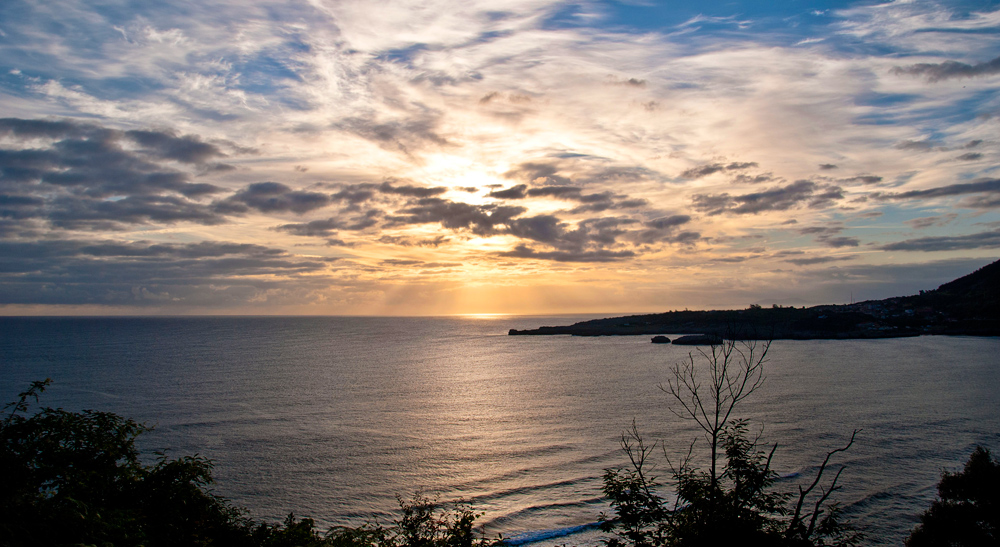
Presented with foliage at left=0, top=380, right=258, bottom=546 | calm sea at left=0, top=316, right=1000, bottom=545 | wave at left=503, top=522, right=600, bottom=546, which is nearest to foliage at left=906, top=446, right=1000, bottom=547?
calm sea at left=0, top=316, right=1000, bottom=545

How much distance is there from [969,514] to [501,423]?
37013mm

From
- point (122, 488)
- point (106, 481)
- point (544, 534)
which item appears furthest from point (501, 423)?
point (106, 481)

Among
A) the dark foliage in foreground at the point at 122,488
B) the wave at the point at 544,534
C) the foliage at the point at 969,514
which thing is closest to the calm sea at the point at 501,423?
the wave at the point at 544,534

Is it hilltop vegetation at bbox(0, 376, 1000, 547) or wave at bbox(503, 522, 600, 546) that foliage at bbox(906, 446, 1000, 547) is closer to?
hilltop vegetation at bbox(0, 376, 1000, 547)

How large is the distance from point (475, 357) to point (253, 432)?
7772cm

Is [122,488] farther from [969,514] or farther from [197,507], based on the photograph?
[969,514]

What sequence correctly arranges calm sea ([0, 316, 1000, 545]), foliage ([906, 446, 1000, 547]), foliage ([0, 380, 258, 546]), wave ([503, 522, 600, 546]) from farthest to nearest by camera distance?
calm sea ([0, 316, 1000, 545]) < wave ([503, 522, 600, 546]) < foliage ([906, 446, 1000, 547]) < foliage ([0, 380, 258, 546])

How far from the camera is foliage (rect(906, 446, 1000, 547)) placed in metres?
19.8

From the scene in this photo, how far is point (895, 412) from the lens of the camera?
53438 mm

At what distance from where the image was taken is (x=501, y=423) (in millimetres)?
52281

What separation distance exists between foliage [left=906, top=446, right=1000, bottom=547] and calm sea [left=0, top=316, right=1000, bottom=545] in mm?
5471

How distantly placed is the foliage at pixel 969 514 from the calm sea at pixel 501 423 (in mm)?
5471

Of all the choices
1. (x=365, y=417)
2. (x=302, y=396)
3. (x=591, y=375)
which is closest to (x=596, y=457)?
(x=365, y=417)

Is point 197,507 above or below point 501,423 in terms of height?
above
